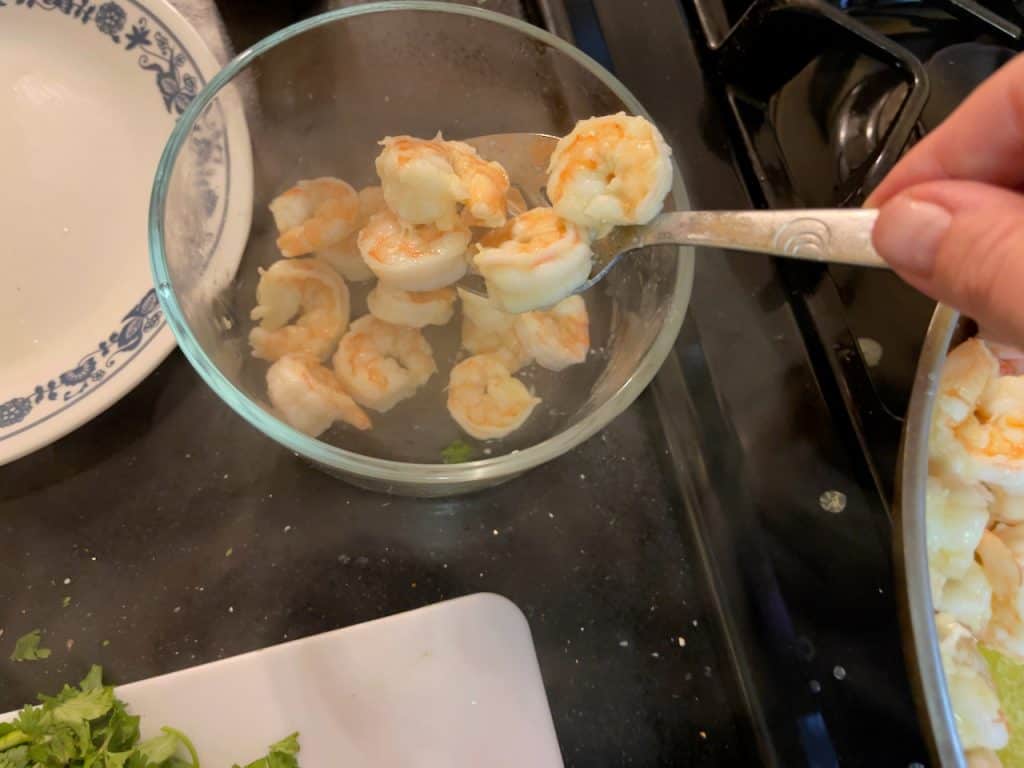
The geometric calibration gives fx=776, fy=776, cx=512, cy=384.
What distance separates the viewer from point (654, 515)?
0.69m

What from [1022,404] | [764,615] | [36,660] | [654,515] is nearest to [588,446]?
[654,515]

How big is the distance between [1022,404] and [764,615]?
0.27 m

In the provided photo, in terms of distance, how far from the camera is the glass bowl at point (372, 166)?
568mm

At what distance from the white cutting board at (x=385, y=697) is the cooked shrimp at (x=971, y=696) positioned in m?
0.30

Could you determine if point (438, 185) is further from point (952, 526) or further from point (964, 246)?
point (952, 526)

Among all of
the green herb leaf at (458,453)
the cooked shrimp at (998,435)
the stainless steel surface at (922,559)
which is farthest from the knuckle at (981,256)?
the green herb leaf at (458,453)

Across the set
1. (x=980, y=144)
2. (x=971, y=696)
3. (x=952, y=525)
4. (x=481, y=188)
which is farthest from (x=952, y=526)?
(x=481, y=188)

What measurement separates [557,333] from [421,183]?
16cm

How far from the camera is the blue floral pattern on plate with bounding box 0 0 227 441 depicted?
0.61 meters

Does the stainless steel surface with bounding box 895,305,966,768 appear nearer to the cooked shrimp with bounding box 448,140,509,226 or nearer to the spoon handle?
the spoon handle

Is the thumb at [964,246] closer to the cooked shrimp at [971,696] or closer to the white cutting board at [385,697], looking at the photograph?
the cooked shrimp at [971,696]

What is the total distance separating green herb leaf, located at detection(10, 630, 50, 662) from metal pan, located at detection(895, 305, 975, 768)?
639mm

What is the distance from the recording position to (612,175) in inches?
20.6

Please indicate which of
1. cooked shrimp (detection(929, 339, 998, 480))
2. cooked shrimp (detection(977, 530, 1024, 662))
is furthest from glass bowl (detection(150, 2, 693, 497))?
cooked shrimp (detection(977, 530, 1024, 662))
